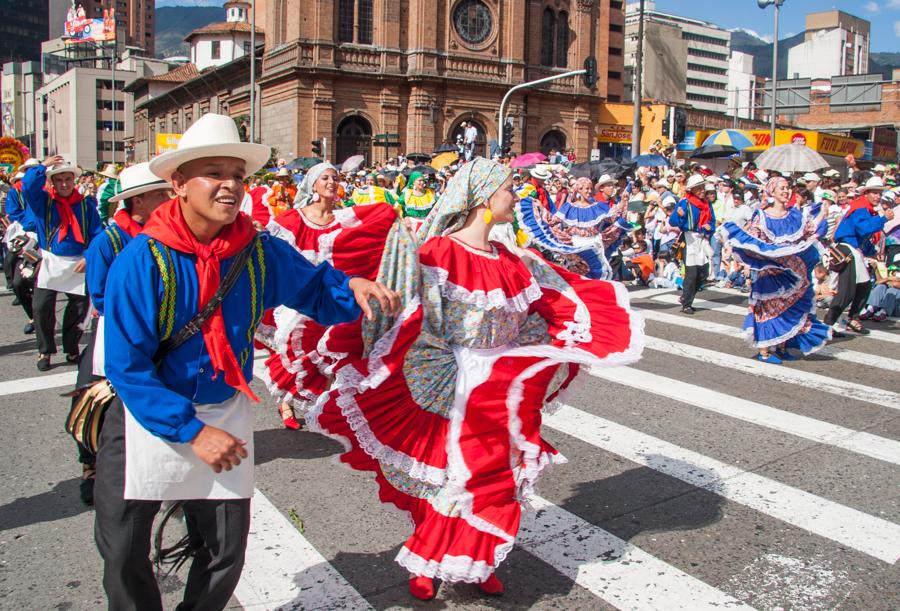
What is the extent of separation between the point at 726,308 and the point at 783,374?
14.1 feet

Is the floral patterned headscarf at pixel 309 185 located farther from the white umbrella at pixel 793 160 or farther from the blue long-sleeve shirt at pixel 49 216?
the white umbrella at pixel 793 160

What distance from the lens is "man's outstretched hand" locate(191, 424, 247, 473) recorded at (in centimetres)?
270

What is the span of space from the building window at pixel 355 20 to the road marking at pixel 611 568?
42345mm

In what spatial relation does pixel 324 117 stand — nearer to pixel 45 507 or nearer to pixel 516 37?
pixel 516 37

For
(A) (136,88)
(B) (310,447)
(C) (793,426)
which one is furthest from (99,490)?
(A) (136,88)

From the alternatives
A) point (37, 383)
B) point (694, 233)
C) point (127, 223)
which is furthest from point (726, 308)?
point (127, 223)

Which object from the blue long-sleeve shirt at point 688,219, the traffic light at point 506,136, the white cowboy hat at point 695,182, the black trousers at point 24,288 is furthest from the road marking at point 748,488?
the traffic light at point 506,136

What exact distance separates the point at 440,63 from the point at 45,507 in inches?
1679

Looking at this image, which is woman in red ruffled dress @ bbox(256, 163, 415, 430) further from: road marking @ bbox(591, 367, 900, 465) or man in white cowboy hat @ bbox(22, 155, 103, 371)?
road marking @ bbox(591, 367, 900, 465)

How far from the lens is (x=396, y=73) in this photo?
4416 centimetres

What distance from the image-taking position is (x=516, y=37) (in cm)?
4772

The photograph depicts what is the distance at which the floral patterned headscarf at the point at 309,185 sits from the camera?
7266 millimetres

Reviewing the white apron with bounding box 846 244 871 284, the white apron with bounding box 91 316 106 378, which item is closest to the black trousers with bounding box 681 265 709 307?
the white apron with bounding box 846 244 871 284

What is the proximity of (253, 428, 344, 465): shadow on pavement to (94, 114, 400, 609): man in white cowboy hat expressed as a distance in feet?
9.00
